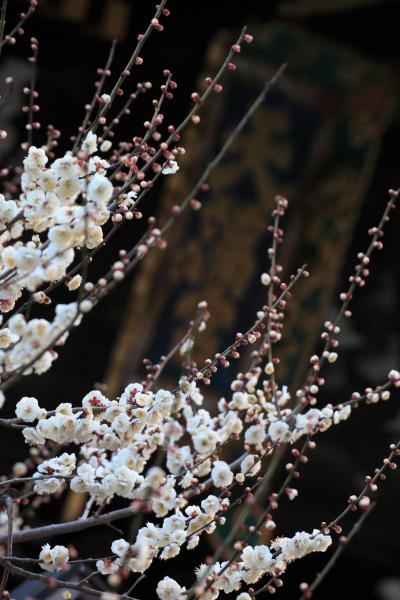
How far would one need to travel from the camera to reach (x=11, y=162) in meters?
3.59

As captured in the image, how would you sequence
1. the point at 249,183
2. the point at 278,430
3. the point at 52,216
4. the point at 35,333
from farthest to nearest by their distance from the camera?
the point at 249,183 → the point at 278,430 → the point at 52,216 → the point at 35,333

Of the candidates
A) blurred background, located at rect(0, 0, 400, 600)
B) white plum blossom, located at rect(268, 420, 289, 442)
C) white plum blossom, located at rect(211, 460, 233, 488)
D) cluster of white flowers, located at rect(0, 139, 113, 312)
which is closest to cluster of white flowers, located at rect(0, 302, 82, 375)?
cluster of white flowers, located at rect(0, 139, 113, 312)

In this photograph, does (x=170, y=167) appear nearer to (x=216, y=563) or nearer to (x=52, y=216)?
(x=52, y=216)

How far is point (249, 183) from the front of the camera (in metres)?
3.82

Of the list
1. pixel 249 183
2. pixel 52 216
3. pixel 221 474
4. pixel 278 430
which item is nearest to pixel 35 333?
pixel 52 216

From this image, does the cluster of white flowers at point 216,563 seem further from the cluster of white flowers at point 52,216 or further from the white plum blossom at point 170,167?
the white plum blossom at point 170,167

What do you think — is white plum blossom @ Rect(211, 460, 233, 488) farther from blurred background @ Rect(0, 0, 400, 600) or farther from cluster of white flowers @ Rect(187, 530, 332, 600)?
blurred background @ Rect(0, 0, 400, 600)

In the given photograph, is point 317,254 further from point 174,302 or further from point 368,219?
point 174,302

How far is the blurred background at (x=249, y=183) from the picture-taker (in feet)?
11.7

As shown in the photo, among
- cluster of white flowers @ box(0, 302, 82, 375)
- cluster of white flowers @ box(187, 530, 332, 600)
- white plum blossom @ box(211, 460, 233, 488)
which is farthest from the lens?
cluster of white flowers @ box(187, 530, 332, 600)

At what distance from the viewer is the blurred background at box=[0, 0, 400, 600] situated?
357 cm

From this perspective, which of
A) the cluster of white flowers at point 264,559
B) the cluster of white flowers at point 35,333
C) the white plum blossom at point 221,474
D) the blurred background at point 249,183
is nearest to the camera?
the cluster of white flowers at point 35,333

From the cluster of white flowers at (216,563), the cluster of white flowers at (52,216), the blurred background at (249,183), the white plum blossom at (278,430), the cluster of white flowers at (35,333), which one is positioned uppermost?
the blurred background at (249,183)

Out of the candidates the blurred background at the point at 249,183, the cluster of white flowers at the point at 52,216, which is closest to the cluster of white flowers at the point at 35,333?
the cluster of white flowers at the point at 52,216
